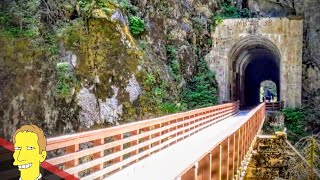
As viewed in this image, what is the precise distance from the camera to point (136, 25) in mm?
22875

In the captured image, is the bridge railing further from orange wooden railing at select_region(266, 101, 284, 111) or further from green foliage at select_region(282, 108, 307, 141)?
orange wooden railing at select_region(266, 101, 284, 111)

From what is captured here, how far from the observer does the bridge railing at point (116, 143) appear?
201 inches

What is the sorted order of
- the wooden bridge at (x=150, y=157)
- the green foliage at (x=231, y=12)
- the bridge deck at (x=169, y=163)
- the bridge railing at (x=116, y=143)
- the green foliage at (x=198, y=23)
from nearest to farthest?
the bridge deck at (x=169, y=163)
the wooden bridge at (x=150, y=157)
the bridge railing at (x=116, y=143)
the green foliage at (x=198, y=23)
the green foliage at (x=231, y=12)

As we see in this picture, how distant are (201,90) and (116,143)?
20.8 meters

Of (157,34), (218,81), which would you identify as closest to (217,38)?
(218,81)

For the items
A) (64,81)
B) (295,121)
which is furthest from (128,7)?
(295,121)

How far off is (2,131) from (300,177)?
47.4ft

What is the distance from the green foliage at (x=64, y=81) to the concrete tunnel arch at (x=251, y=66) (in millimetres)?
14651

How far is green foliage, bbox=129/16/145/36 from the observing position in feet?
74.4

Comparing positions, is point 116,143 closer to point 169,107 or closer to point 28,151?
point 28,151

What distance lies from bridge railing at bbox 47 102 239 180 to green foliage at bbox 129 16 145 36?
8.29m

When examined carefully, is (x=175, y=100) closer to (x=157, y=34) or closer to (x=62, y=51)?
(x=157, y=34)

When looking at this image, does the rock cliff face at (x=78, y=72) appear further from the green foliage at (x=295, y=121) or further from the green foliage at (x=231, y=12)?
the green foliage at (x=231, y=12)

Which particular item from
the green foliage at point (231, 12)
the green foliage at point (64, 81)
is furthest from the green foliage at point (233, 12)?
the green foliage at point (64, 81)
